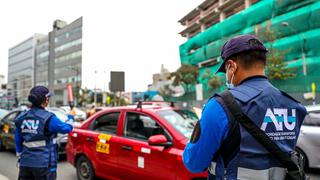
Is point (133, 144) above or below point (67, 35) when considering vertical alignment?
below

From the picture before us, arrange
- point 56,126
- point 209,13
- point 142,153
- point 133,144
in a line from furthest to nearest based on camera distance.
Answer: point 209,13 < point 133,144 < point 142,153 < point 56,126

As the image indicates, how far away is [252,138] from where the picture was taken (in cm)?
171

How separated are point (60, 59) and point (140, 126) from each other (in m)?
93.3

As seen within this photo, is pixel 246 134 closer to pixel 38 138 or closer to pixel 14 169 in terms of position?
pixel 38 138

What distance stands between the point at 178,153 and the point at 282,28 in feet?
112

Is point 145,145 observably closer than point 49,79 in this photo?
Yes

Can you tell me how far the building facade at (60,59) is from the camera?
8631 centimetres

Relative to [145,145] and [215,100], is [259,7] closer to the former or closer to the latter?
[145,145]

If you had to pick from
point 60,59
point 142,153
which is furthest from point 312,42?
point 60,59

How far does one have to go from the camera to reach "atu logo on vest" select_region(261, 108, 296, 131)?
1771 millimetres

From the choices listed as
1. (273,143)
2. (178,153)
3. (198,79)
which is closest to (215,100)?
(273,143)

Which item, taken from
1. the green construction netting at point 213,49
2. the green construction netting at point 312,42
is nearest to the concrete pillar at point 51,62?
the green construction netting at point 213,49

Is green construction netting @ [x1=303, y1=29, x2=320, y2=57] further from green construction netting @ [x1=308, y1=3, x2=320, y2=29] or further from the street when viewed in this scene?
the street

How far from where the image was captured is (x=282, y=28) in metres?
35.0
